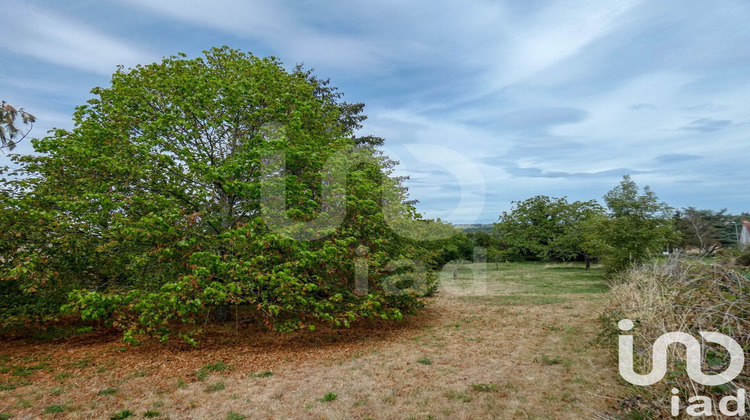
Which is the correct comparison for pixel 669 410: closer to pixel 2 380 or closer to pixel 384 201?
pixel 384 201

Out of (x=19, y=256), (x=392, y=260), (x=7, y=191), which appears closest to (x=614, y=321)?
(x=392, y=260)

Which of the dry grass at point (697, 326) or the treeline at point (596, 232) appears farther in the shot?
the treeline at point (596, 232)

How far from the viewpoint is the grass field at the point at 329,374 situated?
A: 4910 mm

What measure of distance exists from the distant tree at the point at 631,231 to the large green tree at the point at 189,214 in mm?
14482

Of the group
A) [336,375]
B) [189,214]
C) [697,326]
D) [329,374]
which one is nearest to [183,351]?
[189,214]

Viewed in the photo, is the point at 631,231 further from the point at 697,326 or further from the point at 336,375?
the point at 336,375

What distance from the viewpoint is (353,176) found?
877 cm

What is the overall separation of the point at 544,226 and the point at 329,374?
35.9 metres

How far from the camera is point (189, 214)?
816 centimetres

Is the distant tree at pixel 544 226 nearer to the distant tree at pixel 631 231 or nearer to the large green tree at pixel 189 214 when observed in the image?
the distant tree at pixel 631 231

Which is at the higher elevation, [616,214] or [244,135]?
[244,135]

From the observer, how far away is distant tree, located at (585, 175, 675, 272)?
59.0 ft

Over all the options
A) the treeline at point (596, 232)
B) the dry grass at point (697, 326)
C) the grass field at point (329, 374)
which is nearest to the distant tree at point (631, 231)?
the treeline at point (596, 232)

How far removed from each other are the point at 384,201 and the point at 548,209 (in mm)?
32343
